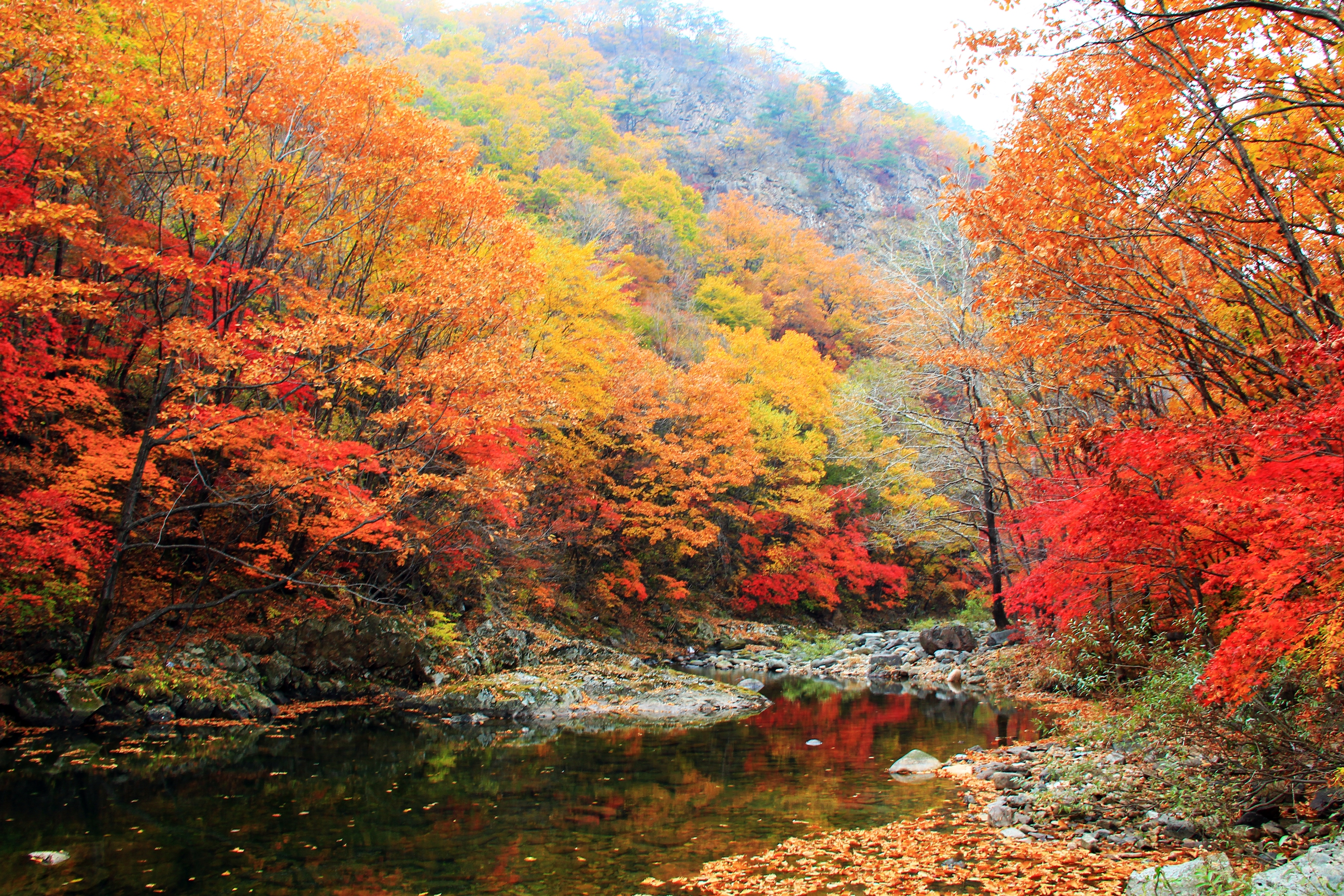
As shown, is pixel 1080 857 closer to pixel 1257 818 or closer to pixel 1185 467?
pixel 1257 818

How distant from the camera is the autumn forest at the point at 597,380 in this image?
22.0 feet

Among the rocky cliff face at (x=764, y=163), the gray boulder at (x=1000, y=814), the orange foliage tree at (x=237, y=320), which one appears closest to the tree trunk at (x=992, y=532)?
the gray boulder at (x=1000, y=814)

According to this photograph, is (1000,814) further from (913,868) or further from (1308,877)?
(1308,877)

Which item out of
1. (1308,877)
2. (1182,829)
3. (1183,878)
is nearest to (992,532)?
(1182,829)

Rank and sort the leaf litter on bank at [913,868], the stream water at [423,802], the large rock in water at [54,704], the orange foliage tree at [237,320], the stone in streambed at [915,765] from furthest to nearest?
the orange foliage tree at [237,320], the large rock in water at [54,704], the stone in streambed at [915,765], the stream water at [423,802], the leaf litter on bank at [913,868]

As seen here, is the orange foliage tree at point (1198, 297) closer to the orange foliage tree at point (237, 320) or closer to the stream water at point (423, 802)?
the stream water at point (423, 802)

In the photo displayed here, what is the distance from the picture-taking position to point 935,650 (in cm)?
2156

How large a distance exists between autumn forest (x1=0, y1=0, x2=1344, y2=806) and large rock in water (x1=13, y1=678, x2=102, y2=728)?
696 millimetres

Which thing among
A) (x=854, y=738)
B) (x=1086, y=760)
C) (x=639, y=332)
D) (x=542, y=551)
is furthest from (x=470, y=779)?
(x=639, y=332)

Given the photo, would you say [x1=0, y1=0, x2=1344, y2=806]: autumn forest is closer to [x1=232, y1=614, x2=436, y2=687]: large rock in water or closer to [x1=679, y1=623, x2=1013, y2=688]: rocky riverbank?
[x1=232, y1=614, x2=436, y2=687]: large rock in water

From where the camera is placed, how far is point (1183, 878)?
4266 millimetres

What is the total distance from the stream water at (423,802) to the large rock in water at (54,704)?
2.03 feet

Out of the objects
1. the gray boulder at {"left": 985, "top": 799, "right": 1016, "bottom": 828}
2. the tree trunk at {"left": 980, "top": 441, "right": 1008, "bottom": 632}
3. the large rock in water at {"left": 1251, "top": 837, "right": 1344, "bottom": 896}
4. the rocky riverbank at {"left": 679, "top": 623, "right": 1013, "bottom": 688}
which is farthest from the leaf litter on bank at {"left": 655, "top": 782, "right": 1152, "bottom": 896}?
the rocky riverbank at {"left": 679, "top": 623, "right": 1013, "bottom": 688}

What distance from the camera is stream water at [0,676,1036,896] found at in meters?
5.51
